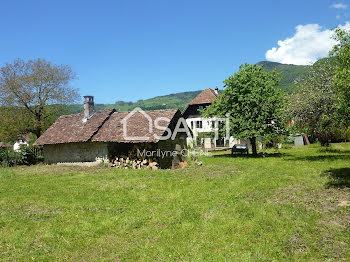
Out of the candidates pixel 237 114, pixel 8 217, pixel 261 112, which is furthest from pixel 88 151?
pixel 261 112

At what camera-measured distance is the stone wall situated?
2016 cm

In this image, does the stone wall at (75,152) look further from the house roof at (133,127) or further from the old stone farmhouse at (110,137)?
the house roof at (133,127)

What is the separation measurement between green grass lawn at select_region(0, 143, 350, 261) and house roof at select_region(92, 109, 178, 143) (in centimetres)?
557

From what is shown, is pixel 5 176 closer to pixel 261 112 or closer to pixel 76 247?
pixel 76 247

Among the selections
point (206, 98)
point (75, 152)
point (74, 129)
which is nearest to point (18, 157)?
point (74, 129)

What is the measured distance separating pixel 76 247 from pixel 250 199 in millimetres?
6252

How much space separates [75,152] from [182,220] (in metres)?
16.1

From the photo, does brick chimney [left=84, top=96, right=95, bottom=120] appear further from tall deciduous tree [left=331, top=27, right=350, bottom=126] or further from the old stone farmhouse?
tall deciduous tree [left=331, top=27, right=350, bottom=126]

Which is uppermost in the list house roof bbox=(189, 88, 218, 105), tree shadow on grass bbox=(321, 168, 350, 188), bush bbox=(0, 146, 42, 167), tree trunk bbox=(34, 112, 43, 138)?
house roof bbox=(189, 88, 218, 105)

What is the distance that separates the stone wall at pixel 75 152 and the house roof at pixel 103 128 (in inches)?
27.3

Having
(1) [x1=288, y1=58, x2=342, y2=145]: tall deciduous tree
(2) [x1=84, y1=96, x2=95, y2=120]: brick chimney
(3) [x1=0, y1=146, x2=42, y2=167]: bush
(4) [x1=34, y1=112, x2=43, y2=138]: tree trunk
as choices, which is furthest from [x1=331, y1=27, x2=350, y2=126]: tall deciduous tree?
(4) [x1=34, y1=112, x2=43, y2=138]: tree trunk

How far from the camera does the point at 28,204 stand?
10203mm

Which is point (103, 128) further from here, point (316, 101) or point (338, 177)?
point (316, 101)

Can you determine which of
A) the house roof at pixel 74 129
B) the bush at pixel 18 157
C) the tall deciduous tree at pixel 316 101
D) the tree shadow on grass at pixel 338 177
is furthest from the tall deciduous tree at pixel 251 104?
the bush at pixel 18 157
